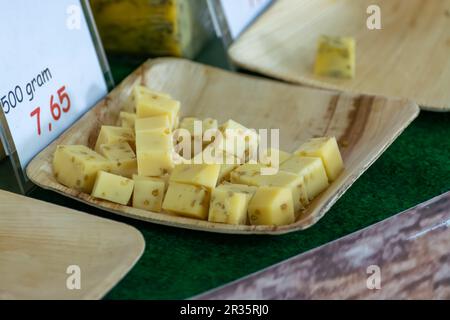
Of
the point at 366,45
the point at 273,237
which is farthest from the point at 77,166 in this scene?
the point at 366,45

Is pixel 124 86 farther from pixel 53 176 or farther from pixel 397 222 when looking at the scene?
pixel 397 222

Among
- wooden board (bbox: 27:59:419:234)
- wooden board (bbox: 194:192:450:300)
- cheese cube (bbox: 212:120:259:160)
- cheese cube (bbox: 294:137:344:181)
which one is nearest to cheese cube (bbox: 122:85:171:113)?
wooden board (bbox: 27:59:419:234)

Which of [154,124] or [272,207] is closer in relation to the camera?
[272,207]

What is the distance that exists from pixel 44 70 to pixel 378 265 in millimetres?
506

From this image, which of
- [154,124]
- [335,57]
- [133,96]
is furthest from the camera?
[335,57]

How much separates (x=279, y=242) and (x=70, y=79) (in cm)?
40

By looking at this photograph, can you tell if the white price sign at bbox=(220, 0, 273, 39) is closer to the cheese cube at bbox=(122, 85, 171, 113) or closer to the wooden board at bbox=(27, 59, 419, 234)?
the wooden board at bbox=(27, 59, 419, 234)

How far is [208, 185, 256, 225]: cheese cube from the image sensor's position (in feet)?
3.00

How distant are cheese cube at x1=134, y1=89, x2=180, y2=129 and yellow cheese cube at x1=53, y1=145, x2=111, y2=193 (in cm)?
11

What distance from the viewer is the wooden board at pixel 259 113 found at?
38.9 inches

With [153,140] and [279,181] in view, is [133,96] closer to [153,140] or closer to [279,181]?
[153,140]

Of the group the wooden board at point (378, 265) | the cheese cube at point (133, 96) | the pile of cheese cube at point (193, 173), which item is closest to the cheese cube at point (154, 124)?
the pile of cheese cube at point (193, 173)
